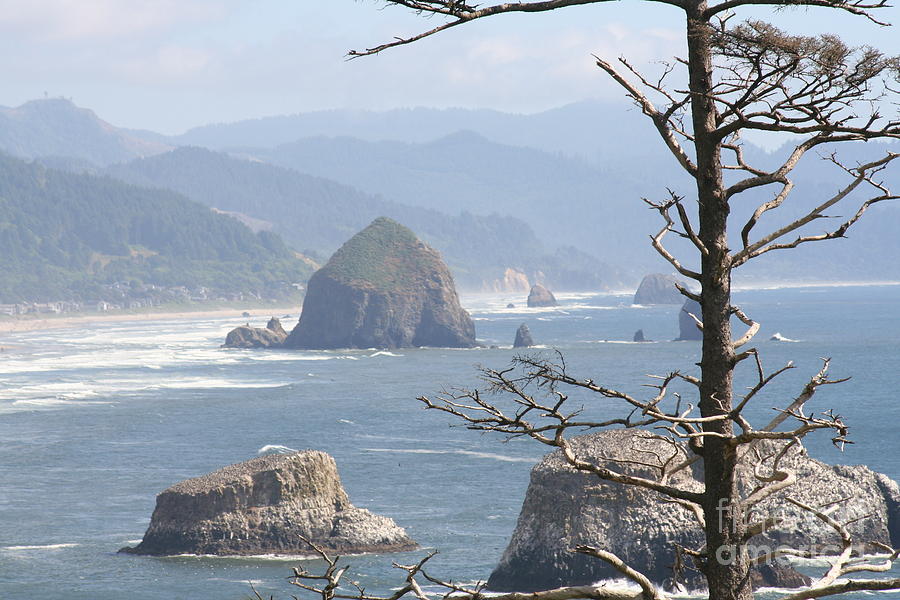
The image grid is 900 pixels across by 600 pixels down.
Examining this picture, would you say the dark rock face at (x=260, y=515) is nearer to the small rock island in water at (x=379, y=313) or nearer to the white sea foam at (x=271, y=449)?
the white sea foam at (x=271, y=449)

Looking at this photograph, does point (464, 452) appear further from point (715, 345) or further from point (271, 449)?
point (715, 345)

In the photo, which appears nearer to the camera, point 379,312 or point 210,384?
point 210,384

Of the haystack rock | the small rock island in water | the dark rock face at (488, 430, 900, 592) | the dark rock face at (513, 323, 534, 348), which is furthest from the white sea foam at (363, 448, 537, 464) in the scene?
the small rock island in water

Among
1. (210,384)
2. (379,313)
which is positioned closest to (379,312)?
(379,313)

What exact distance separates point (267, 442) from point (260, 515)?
41.6 meters

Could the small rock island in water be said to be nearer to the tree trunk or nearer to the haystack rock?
the haystack rock

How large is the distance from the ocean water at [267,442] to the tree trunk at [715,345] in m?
32.7

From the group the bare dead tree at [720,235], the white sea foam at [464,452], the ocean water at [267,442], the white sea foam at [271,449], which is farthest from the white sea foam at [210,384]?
the bare dead tree at [720,235]

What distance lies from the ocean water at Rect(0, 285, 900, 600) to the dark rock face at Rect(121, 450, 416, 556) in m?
1.14

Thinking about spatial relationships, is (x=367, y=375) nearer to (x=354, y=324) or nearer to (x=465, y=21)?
(x=354, y=324)

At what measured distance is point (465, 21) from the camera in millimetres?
13180

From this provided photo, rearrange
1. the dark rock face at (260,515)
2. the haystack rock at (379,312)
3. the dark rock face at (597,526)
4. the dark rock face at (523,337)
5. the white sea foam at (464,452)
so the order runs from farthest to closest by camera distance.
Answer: the haystack rock at (379,312) → the dark rock face at (523,337) → the white sea foam at (464,452) → the dark rock face at (260,515) → the dark rock face at (597,526)

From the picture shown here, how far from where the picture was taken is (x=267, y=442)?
308 ft

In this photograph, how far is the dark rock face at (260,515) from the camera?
52.5 meters
